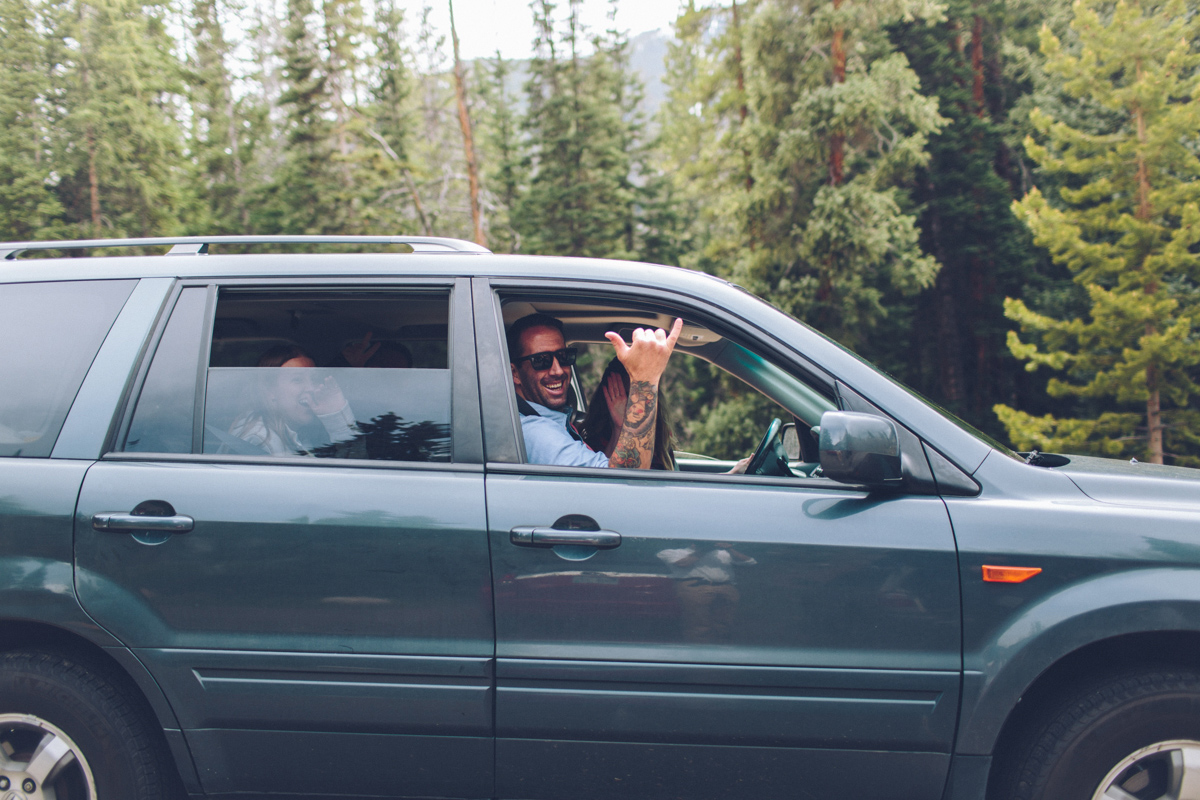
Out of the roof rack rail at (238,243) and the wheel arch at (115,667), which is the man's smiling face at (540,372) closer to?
the roof rack rail at (238,243)

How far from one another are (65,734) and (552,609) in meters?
1.46

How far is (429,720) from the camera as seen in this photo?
89.6 inches

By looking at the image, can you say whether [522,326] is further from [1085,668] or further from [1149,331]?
[1149,331]

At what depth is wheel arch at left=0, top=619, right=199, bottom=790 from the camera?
2322mm

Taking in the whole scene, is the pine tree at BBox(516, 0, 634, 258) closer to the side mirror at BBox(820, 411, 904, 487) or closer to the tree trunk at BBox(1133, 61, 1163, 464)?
the tree trunk at BBox(1133, 61, 1163, 464)

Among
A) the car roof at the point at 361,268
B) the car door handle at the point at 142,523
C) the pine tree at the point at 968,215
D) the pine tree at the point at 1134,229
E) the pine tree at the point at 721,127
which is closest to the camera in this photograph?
the car door handle at the point at 142,523

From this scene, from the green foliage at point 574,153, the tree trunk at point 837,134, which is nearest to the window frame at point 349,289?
the tree trunk at point 837,134

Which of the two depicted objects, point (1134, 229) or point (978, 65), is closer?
point (1134, 229)

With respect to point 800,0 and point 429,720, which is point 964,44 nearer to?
point 800,0

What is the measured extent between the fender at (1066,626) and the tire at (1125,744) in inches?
6.0

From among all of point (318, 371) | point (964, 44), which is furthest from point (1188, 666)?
point (964, 44)

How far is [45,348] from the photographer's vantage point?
250 cm

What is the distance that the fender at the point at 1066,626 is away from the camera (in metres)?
2.16

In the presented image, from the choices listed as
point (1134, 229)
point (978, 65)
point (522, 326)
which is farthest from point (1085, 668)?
point (978, 65)
